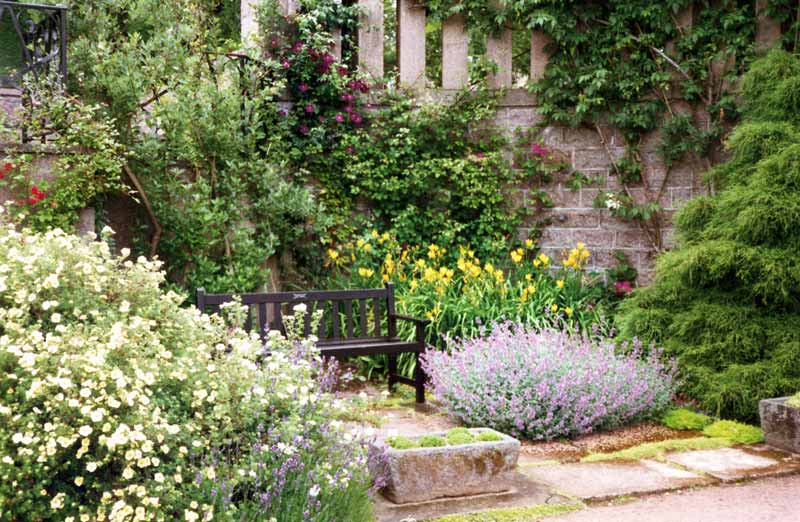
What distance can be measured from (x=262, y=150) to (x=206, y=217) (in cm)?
123

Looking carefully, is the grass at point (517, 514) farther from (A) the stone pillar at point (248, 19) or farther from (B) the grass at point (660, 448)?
(A) the stone pillar at point (248, 19)

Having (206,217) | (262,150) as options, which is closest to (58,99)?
(206,217)

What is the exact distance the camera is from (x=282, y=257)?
8.39 metres

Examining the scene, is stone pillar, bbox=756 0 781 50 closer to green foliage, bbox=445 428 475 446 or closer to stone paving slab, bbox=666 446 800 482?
stone paving slab, bbox=666 446 800 482

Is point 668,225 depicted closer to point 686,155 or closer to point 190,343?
point 686,155

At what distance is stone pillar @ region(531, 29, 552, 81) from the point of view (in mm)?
8812

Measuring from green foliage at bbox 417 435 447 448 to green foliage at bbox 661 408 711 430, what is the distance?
7.13 ft

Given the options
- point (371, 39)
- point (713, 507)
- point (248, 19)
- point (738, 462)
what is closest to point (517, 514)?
point (713, 507)

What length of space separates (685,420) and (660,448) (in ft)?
2.31

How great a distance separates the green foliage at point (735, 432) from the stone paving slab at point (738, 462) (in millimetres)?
137

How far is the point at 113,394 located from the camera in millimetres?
2992

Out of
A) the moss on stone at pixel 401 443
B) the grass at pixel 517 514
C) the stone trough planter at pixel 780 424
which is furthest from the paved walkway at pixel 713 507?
the moss on stone at pixel 401 443

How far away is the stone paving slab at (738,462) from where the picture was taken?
484 cm

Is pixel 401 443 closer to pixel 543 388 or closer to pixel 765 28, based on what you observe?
pixel 543 388
